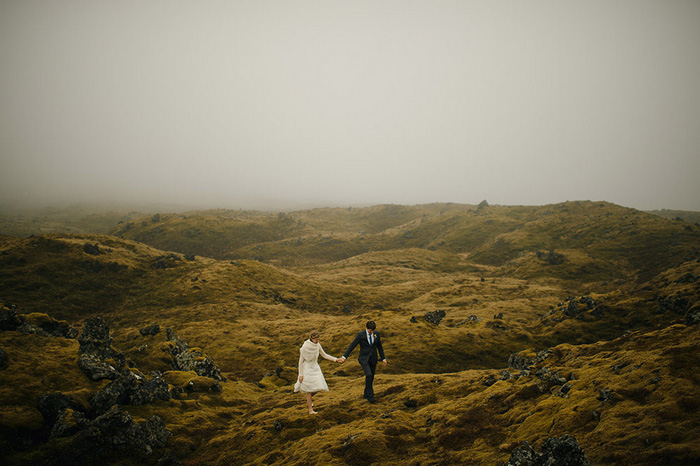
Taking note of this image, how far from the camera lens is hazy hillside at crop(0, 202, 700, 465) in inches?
462

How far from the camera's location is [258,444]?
15.3 metres

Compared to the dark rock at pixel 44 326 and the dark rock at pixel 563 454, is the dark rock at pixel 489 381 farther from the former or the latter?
the dark rock at pixel 44 326

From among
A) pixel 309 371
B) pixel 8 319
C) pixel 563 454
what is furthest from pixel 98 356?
pixel 563 454

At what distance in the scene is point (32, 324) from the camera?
21.3 m

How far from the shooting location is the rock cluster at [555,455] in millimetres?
8023

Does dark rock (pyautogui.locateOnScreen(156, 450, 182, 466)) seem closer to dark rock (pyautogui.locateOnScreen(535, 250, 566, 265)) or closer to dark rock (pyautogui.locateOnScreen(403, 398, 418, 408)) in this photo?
dark rock (pyautogui.locateOnScreen(403, 398, 418, 408))

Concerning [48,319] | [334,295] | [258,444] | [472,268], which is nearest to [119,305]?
[48,319]

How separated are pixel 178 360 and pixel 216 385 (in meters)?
5.34

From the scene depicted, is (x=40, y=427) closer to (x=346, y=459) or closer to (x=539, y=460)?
(x=346, y=459)

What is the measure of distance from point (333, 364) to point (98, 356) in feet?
71.6

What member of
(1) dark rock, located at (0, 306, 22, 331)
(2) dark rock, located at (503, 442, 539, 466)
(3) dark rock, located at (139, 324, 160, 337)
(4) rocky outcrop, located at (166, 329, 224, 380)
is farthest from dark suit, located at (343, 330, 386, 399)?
(3) dark rock, located at (139, 324, 160, 337)

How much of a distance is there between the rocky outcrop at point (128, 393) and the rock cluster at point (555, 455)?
774 inches

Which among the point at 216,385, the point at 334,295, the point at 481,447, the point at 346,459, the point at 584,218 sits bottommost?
the point at 334,295

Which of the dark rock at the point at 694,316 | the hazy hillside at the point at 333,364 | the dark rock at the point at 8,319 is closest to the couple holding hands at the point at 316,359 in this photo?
the hazy hillside at the point at 333,364
